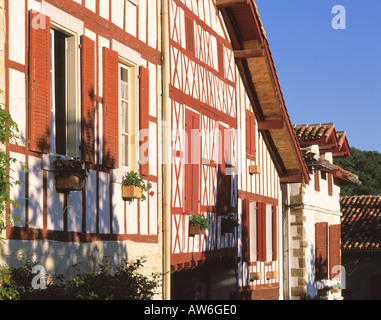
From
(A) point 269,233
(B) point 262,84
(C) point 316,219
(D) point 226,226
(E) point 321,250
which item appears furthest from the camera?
(E) point 321,250

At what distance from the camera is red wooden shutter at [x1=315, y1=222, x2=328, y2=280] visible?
19.1 metres

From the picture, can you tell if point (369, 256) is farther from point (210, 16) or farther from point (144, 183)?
point (144, 183)

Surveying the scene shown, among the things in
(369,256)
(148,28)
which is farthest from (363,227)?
(148,28)

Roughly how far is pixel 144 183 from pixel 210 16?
195 inches

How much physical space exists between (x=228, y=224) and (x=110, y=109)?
5.05 metres

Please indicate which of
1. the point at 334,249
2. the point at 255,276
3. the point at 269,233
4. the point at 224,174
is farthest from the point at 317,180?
the point at 224,174

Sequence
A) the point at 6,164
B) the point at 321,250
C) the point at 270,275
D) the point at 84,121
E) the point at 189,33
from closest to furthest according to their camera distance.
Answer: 1. the point at 6,164
2. the point at 84,121
3. the point at 189,33
4. the point at 270,275
5. the point at 321,250

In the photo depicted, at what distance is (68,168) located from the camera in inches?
300

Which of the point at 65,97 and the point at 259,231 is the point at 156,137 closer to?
the point at 65,97

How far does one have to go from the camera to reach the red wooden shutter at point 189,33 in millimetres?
11977

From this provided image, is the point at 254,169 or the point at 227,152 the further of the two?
the point at 254,169

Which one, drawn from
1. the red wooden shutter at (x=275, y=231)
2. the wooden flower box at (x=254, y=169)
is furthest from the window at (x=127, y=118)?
the red wooden shutter at (x=275, y=231)

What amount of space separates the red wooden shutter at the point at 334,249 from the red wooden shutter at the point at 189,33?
34.1 feet

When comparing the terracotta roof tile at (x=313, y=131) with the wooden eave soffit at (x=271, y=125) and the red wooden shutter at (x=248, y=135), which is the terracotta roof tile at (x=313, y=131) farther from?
the red wooden shutter at (x=248, y=135)
